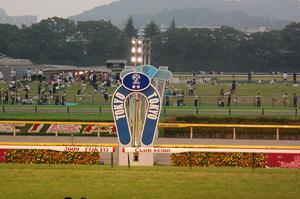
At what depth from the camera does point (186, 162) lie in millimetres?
14727

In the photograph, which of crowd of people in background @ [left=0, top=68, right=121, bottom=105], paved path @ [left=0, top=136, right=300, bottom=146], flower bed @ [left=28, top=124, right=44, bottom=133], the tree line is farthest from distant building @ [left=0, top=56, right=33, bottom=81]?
paved path @ [left=0, top=136, right=300, bottom=146]

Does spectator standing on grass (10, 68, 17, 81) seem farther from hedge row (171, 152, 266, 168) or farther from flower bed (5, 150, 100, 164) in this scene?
hedge row (171, 152, 266, 168)

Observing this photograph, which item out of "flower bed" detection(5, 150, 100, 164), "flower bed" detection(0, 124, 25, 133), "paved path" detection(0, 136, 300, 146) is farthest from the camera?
"flower bed" detection(0, 124, 25, 133)

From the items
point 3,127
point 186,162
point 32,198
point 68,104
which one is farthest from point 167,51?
point 32,198

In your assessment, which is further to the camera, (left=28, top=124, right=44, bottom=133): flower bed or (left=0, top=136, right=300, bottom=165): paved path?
(left=28, top=124, right=44, bottom=133): flower bed

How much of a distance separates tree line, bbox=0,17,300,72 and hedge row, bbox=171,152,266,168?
4993 centimetres

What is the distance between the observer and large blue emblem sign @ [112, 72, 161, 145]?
14.7 meters

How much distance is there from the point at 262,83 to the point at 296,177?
32332 millimetres

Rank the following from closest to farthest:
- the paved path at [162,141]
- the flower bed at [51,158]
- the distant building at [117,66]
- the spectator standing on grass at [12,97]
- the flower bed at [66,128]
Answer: the flower bed at [51,158] < the paved path at [162,141] < the flower bed at [66,128] < the spectator standing on grass at [12,97] < the distant building at [117,66]

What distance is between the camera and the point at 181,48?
67000 millimetres

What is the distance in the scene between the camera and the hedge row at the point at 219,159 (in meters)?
14.6

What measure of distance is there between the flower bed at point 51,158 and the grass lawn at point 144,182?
135 cm

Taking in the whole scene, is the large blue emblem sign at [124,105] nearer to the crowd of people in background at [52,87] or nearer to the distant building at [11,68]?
the crowd of people in background at [52,87]

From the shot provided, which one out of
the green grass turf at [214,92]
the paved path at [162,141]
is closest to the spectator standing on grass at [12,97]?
the green grass turf at [214,92]
